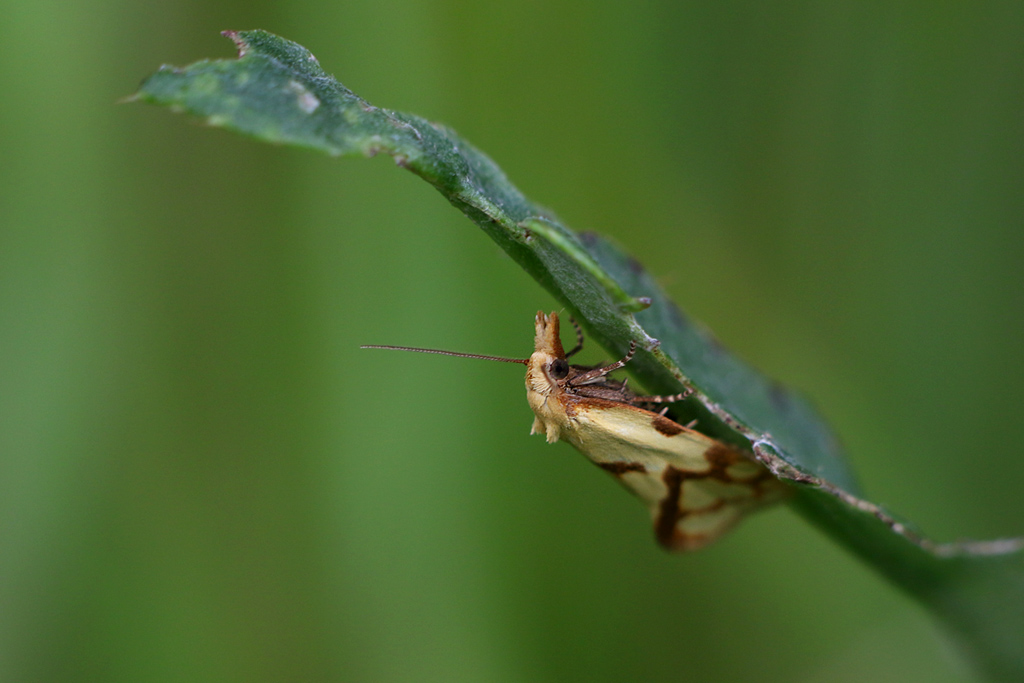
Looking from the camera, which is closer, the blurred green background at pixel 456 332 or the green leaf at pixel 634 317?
the green leaf at pixel 634 317

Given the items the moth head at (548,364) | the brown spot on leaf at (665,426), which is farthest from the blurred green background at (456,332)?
the brown spot on leaf at (665,426)

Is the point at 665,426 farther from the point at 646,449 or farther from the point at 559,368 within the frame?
the point at 559,368

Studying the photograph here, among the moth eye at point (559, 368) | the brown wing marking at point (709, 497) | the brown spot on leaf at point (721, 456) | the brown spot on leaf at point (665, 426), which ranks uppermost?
the moth eye at point (559, 368)

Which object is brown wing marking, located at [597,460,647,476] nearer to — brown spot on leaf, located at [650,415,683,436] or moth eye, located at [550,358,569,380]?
brown spot on leaf, located at [650,415,683,436]

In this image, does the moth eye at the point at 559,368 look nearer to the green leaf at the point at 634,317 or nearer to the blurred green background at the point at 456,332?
the green leaf at the point at 634,317

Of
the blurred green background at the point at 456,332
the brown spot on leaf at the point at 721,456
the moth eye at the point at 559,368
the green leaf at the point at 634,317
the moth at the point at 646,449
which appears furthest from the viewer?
the blurred green background at the point at 456,332

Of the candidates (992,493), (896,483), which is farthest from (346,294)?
(992,493)
